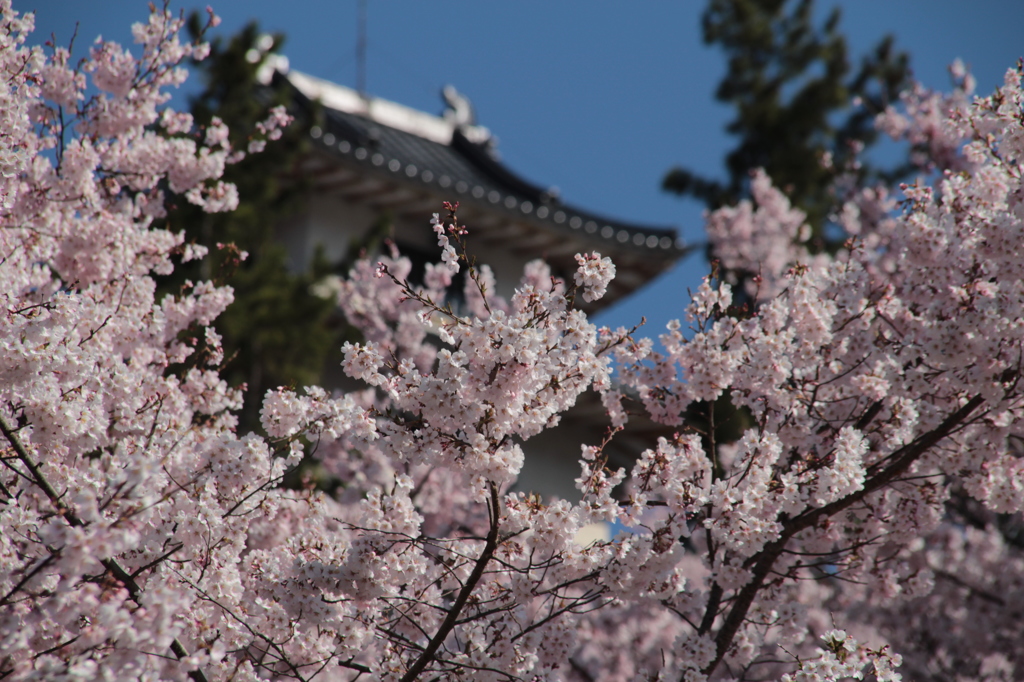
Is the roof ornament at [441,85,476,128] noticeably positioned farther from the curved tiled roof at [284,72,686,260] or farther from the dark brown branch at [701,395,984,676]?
the dark brown branch at [701,395,984,676]

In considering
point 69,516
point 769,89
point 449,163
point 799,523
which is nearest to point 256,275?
point 69,516

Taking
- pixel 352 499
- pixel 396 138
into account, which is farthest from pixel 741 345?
pixel 396 138

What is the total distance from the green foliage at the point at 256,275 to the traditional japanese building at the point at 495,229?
2.09m

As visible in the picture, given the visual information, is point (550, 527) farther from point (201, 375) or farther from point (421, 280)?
point (421, 280)

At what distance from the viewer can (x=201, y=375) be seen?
219 inches

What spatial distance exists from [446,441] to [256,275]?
6.46 meters

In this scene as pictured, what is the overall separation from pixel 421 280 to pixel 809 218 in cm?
900

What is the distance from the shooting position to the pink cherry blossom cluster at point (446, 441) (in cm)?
360

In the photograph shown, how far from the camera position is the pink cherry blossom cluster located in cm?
360

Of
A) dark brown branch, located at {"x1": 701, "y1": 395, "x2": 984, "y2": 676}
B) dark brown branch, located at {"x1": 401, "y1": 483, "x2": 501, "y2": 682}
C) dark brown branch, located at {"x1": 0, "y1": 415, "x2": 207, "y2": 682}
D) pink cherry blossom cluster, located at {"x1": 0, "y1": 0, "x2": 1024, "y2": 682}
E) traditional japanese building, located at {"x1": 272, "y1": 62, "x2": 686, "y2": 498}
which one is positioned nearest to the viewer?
dark brown branch, located at {"x1": 0, "y1": 415, "x2": 207, "y2": 682}

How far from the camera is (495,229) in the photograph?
13.8m

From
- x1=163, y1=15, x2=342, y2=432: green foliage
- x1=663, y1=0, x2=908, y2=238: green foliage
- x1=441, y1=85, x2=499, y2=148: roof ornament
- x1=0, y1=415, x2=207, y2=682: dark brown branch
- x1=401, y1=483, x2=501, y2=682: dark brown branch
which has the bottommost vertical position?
x1=0, y1=415, x2=207, y2=682: dark brown branch

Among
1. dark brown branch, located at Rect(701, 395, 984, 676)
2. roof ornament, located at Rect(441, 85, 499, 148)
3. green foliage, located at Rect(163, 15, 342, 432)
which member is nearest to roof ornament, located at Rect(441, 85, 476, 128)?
roof ornament, located at Rect(441, 85, 499, 148)

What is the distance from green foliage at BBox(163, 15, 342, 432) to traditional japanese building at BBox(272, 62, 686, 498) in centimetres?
209
